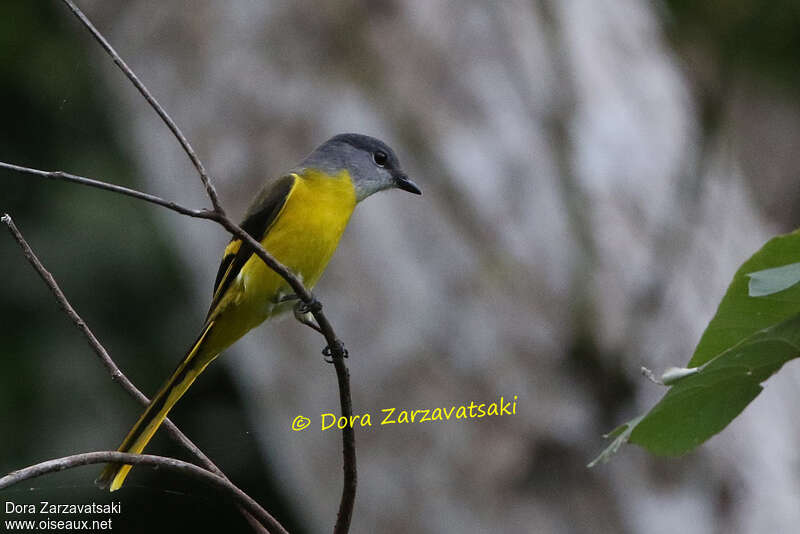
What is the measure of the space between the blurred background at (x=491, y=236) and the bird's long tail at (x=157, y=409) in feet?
3.83

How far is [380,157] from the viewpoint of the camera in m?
2.86

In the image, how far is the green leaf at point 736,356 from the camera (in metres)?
1.06

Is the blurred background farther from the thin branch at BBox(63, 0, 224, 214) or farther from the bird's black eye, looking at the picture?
the thin branch at BBox(63, 0, 224, 214)

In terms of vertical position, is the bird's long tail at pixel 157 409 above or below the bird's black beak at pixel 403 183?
below

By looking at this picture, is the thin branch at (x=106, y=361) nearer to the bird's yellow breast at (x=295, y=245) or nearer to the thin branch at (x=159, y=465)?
the thin branch at (x=159, y=465)

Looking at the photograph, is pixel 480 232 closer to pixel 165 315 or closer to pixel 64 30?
pixel 165 315

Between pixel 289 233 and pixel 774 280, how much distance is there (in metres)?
1.69

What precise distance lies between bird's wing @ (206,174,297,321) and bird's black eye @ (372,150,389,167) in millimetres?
251
